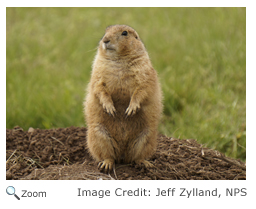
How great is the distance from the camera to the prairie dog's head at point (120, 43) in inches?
180

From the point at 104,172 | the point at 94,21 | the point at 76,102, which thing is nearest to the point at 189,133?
the point at 104,172

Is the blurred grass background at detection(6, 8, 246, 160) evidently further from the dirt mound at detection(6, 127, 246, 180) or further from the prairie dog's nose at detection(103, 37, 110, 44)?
the prairie dog's nose at detection(103, 37, 110, 44)

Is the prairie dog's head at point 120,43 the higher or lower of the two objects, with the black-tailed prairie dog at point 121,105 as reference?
higher

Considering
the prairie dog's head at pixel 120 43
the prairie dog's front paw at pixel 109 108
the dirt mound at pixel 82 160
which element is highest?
the prairie dog's head at pixel 120 43

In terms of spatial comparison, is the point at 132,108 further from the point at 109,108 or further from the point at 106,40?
the point at 106,40

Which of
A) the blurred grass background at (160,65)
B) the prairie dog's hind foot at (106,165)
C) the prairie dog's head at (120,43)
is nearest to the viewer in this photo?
the prairie dog's hind foot at (106,165)

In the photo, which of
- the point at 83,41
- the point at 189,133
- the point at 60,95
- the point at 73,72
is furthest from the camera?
the point at 83,41

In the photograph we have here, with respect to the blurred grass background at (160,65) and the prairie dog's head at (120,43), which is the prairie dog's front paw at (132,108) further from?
the blurred grass background at (160,65)

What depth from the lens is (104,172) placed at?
445 centimetres

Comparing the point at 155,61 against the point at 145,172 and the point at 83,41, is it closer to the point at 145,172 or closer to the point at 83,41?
the point at 83,41

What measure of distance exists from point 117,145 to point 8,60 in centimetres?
536

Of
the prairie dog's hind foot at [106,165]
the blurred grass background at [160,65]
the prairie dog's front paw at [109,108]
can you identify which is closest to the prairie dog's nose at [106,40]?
the prairie dog's front paw at [109,108]

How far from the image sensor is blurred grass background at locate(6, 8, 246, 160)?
21.5 ft

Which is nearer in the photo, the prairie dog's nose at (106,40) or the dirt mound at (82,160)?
the dirt mound at (82,160)
